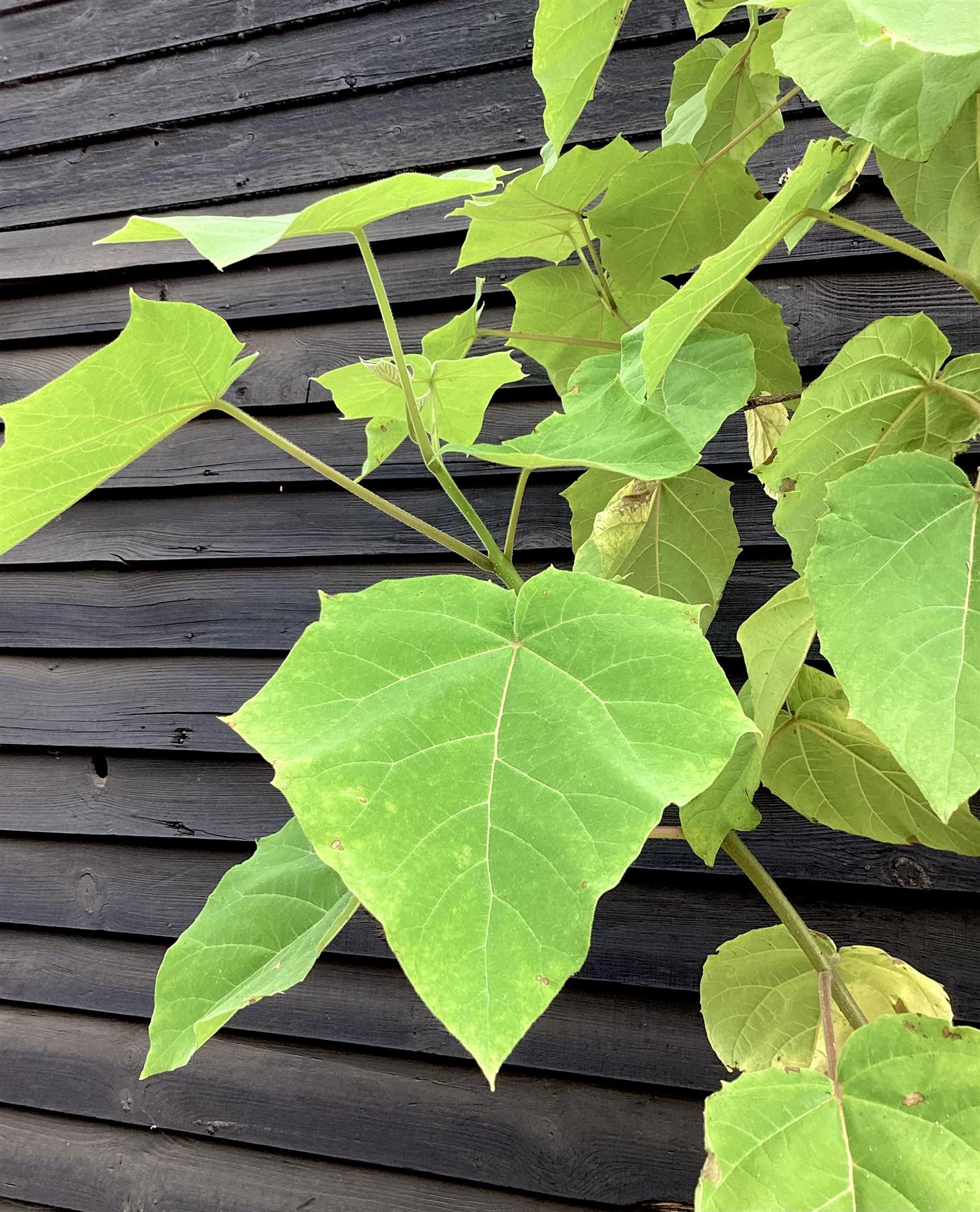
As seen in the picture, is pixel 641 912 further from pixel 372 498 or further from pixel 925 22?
pixel 925 22

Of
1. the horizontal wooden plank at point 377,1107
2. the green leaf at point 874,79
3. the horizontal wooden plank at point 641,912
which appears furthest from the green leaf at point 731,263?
the horizontal wooden plank at point 377,1107

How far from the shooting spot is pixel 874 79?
11.3 inches

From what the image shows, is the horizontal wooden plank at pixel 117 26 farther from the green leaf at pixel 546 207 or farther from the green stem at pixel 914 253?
the green stem at pixel 914 253

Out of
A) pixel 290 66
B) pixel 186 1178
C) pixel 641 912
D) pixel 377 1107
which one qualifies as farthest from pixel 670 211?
pixel 186 1178

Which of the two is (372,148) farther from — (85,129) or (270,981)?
(270,981)

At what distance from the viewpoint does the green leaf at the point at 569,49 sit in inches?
13.6

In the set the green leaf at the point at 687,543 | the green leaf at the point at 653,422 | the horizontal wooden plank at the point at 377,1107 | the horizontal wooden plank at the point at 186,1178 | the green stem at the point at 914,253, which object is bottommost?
the horizontal wooden plank at the point at 186,1178

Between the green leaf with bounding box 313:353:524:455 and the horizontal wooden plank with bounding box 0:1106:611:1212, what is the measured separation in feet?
3.31

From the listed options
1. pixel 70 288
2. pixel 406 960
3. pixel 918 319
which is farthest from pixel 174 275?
pixel 406 960

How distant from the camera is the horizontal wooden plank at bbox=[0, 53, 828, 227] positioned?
105 centimetres

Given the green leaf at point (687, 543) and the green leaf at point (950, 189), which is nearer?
the green leaf at point (950, 189)

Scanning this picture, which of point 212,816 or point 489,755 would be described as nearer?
point 489,755

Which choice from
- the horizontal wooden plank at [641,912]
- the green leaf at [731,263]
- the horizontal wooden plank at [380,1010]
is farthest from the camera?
the horizontal wooden plank at [380,1010]

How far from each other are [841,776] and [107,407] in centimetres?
44
